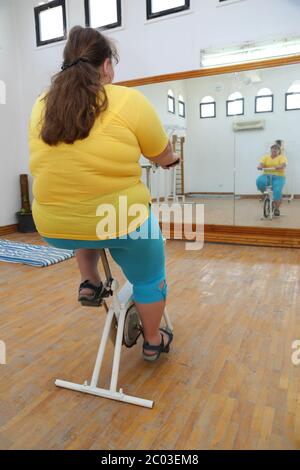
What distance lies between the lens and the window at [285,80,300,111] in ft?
12.2

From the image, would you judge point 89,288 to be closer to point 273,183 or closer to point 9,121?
point 273,183

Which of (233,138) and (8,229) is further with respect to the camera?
(8,229)

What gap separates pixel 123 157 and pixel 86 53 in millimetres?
375

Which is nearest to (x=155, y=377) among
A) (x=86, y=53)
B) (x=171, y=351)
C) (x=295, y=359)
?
(x=171, y=351)

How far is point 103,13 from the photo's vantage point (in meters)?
4.56

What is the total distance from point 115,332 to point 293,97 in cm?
355

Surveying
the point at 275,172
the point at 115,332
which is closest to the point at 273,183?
the point at 275,172

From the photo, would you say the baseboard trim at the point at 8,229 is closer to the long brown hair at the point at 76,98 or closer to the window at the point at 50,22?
the window at the point at 50,22

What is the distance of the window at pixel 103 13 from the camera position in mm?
4406

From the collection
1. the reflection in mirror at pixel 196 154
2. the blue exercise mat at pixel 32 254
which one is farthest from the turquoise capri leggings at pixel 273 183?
the blue exercise mat at pixel 32 254

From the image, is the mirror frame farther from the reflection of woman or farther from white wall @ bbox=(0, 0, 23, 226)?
white wall @ bbox=(0, 0, 23, 226)

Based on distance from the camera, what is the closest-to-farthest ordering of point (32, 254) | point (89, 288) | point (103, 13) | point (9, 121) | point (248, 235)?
1. point (89, 288)
2. point (32, 254)
3. point (248, 235)
4. point (103, 13)
5. point (9, 121)

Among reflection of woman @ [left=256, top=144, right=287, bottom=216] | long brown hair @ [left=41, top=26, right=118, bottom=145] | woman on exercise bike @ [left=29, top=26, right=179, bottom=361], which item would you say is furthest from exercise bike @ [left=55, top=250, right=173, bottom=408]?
reflection of woman @ [left=256, top=144, right=287, bottom=216]

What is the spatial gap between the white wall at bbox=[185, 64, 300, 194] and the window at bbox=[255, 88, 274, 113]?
0.05m
